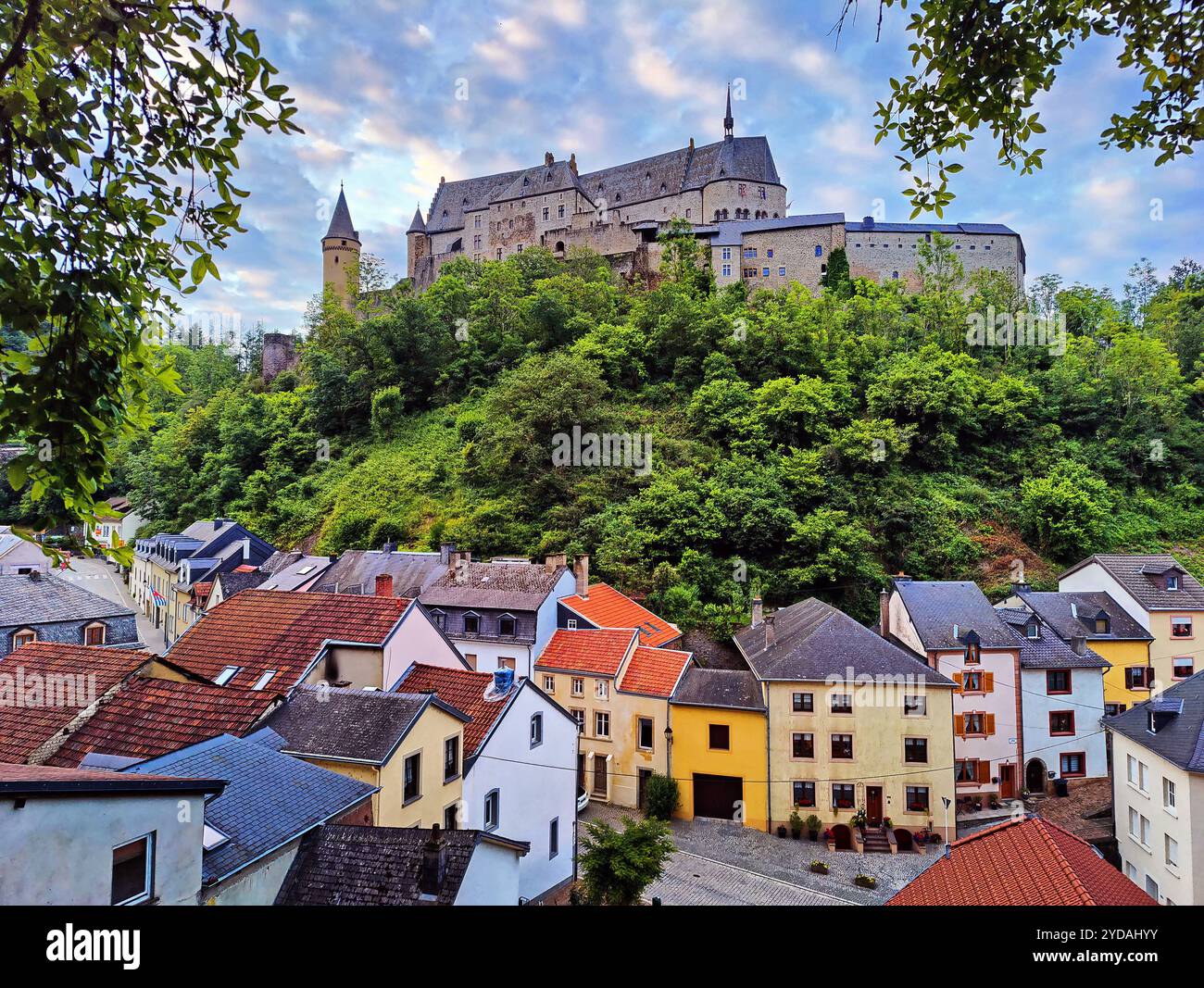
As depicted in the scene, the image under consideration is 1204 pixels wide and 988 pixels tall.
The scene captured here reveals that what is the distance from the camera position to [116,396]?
2770mm

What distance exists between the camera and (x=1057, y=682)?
21.6 m

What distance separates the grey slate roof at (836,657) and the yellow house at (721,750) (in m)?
1.05

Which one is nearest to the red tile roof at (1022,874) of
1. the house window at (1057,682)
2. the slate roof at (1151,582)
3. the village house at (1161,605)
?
the house window at (1057,682)

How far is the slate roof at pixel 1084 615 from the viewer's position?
2297cm

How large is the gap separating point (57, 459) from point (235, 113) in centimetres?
149

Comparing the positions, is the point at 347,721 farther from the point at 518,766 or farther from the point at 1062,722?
the point at 1062,722

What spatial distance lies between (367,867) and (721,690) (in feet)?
46.4

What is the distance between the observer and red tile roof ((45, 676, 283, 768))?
31.6ft

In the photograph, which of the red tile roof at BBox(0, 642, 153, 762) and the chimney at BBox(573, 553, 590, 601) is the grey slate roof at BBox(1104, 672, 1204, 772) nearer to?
the chimney at BBox(573, 553, 590, 601)

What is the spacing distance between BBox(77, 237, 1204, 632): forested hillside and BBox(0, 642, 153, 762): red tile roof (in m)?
18.2

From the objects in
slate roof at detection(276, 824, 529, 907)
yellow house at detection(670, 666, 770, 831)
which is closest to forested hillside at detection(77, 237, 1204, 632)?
yellow house at detection(670, 666, 770, 831)

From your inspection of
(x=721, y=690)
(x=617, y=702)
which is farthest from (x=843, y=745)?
(x=617, y=702)
